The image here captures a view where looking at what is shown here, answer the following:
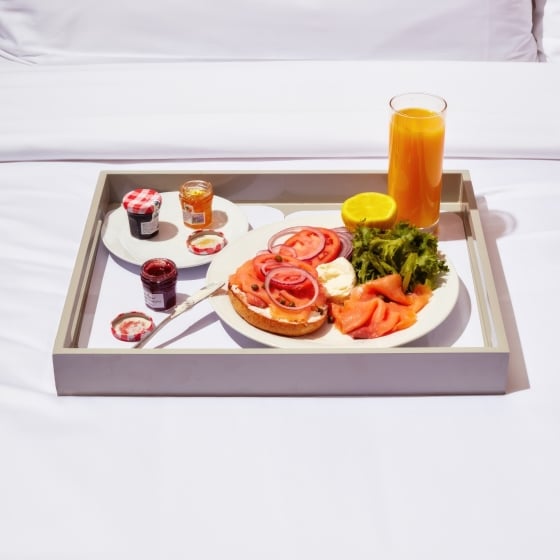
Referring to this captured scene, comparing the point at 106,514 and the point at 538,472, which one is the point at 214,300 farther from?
the point at 538,472

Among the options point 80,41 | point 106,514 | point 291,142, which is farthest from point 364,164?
point 106,514

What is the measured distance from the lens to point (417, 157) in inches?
64.4

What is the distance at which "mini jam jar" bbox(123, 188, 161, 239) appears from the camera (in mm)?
1647

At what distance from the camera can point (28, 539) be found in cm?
111

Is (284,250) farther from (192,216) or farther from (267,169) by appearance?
(267,169)

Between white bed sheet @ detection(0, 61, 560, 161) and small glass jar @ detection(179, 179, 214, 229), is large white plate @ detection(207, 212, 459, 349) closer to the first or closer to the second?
small glass jar @ detection(179, 179, 214, 229)

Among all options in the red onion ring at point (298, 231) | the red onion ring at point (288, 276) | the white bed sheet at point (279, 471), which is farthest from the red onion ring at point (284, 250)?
the white bed sheet at point (279, 471)

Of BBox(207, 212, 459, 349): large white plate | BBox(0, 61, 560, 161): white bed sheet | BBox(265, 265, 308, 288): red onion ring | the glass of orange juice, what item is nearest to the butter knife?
BBox(207, 212, 459, 349): large white plate

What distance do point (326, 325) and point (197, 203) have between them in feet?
1.39

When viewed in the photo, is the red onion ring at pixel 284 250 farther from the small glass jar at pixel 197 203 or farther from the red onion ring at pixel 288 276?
the small glass jar at pixel 197 203

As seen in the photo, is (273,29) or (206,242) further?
(273,29)

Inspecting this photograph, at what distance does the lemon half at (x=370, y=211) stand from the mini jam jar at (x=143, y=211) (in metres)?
0.36

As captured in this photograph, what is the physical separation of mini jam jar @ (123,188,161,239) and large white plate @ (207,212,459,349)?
0.17 metres

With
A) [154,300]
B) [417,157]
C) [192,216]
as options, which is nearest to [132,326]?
[154,300]
